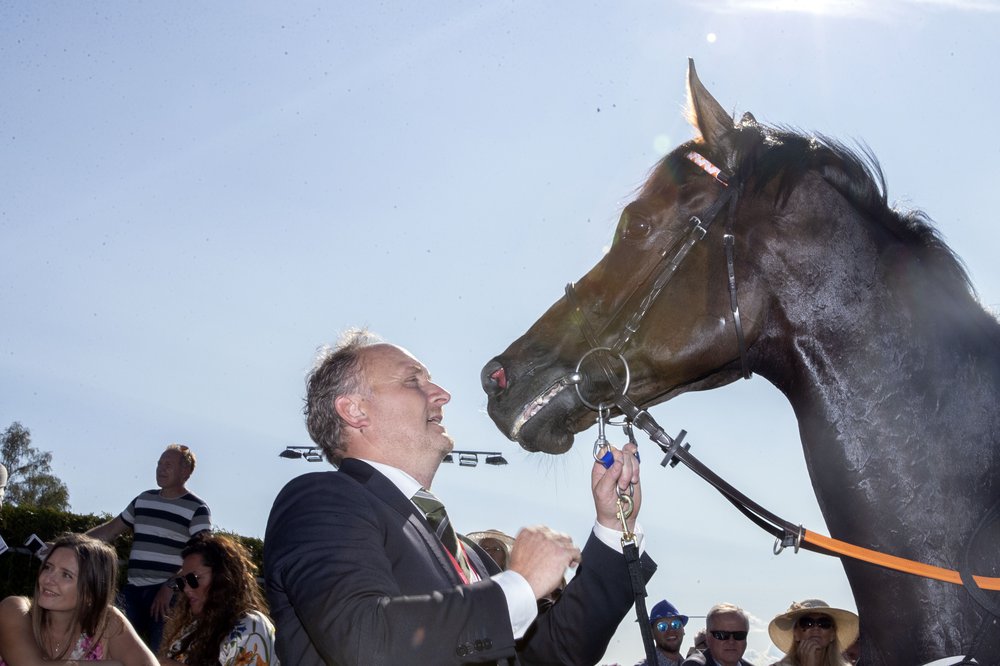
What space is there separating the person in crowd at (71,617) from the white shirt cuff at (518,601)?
3799mm

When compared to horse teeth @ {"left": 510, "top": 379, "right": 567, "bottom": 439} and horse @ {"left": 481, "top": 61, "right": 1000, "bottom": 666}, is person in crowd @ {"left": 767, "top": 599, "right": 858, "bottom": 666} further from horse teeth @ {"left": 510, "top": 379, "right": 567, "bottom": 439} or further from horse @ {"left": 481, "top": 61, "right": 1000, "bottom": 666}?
horse teeth @ {"left": 510, "top": 379, "right": 567, "bottom": 439}

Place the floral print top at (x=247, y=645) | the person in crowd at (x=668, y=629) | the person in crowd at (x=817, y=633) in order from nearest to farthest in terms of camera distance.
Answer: the floral print top at (x=247, y=645) < the person in crowd at (x=817, y=633) < the person in crowd at (x=668, y=629)

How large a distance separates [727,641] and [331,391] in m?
5.08

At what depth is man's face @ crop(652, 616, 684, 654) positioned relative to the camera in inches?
321

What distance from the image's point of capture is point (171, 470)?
24.4 ft

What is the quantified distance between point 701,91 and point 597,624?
191 centimetres

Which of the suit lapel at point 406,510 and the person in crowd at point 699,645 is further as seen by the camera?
the person in crowd at point 699,645

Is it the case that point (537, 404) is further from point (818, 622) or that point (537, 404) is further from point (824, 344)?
point (818, 622)

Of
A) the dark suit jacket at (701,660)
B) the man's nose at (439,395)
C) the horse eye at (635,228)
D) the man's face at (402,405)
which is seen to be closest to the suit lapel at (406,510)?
the man's face at (402,405)

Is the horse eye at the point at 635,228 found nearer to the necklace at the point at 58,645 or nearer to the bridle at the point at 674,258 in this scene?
the bridle at the point at 674,258

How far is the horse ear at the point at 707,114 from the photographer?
315cm

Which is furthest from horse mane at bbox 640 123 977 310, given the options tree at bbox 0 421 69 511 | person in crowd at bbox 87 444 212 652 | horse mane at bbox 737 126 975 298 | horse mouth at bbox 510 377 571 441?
tree at bbox 0 421 69 511

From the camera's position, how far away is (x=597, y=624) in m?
2.91

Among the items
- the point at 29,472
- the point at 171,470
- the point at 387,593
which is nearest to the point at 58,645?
the point at 171,470
